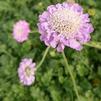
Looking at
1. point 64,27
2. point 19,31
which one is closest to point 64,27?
point 64,27

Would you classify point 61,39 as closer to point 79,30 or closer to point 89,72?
point 79,30

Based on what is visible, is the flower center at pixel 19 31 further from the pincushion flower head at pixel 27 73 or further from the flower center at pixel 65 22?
the flower center at pixel 65 22

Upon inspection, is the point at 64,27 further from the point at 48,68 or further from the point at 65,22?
the point at 48,68

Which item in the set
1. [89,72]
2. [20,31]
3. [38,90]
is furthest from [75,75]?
[20,31]

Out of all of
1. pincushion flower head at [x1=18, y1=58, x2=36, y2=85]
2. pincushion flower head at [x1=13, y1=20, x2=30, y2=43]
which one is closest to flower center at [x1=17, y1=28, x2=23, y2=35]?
pincushion flower head at [x1=13, y1=20, x2=30, y2=43]

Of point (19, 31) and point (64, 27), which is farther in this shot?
point (19, 31)

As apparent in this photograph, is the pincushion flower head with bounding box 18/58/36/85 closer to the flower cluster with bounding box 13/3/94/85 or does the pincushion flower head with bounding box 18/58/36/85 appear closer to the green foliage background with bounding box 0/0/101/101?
the green foliage background with bounding box 0/0/101/101
